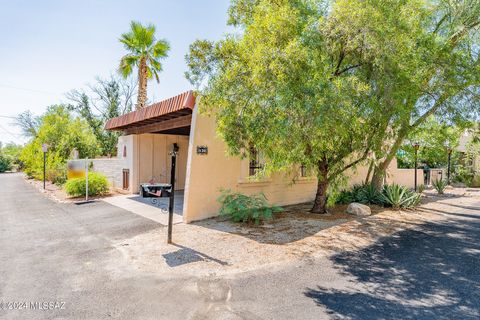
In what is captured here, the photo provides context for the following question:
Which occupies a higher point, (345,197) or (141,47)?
(141,47)

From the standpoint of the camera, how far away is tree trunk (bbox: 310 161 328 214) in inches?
338

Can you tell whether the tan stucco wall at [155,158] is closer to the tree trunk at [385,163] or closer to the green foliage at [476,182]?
→ the tree trunk at [385,163]

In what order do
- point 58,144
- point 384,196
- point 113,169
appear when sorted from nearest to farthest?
point 384,196 < point 113,169 < point 58,144

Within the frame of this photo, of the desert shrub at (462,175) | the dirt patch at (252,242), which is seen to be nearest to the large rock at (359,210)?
the dirt patch at (252,242)

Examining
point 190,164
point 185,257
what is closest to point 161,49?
point 190,164

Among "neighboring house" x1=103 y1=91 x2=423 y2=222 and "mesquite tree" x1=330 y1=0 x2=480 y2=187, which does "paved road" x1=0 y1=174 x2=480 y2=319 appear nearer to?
"neighboring house" x1=103 y1=91 x2=423 y2=222

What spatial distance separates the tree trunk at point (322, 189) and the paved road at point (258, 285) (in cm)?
273

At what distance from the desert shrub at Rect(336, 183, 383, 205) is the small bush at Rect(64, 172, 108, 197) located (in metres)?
10.0

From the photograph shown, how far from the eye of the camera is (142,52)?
18.1 meters

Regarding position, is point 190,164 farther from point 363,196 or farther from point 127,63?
point 127,63

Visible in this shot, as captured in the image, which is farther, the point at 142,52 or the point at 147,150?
the point at 142,52

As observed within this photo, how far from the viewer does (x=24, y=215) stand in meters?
9.03

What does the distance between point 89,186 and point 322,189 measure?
9.61 m

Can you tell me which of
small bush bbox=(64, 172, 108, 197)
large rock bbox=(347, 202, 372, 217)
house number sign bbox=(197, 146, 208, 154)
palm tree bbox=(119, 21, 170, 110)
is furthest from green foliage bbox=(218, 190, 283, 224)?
palm tree bbox=(119, 21, 170, 110)
